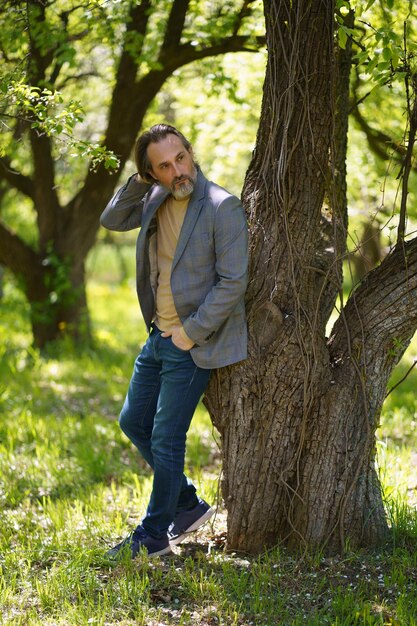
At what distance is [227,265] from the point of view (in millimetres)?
3365

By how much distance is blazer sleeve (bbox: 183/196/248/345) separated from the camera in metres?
3.36

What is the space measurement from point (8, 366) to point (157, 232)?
4801 mm

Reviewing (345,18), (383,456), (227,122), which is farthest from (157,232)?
(227,122)

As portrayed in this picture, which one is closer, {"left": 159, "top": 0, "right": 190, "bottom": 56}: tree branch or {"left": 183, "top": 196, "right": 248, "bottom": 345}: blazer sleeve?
{"left": 183, "top": 196, "right": 248, "bottom": 345}: blazer sleeve

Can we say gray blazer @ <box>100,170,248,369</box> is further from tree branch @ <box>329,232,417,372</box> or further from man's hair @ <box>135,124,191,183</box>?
A: tree branch @ <box>329,232,417,372</box>

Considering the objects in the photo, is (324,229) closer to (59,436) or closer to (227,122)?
(59,436)

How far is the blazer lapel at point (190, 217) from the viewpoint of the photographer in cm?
344

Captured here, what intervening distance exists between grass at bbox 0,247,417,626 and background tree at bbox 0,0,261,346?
2036 millimetres

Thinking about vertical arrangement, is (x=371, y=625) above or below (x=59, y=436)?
below

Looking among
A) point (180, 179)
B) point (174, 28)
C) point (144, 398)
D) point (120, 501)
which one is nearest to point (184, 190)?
point (180, 179)

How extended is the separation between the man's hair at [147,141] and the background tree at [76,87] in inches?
8.1

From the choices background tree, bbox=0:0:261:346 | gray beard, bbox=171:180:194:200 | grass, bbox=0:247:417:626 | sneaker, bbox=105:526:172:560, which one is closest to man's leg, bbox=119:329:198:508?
sneaker, bbox=105:526:172:560

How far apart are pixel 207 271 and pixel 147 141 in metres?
0.70

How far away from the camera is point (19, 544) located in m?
3.99
